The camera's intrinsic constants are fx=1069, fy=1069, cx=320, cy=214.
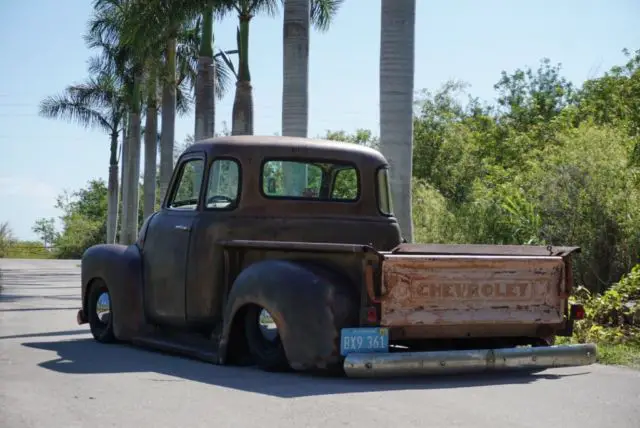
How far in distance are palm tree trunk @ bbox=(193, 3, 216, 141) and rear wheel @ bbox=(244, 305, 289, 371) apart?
1990cm

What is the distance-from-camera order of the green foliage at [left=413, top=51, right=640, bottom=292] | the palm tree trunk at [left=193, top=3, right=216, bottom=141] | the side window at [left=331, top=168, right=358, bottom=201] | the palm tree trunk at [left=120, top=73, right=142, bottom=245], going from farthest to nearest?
1. the palm tree trunk at [left=120, top=73, right=142, bottom=245]
2. the palm tree trunk at [left=193, top=3, right=216, bottom=141]
3. the green foliage at [left=413, top=51, right=640, bottom=292]
4. the side window at [left=331, top=168, right=358, bottom=201]

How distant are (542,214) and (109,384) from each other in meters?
13.9

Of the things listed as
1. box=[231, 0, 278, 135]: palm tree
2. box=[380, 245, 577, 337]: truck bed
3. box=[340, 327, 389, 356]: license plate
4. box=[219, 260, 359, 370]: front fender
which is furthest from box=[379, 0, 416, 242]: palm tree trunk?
box=[231, 0, 278, 135]: palm tree

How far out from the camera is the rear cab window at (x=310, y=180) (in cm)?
979

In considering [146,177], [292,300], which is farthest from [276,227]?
[146,177]

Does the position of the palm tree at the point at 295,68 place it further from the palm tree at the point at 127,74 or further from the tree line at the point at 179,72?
the palm tree at the point at 127,74

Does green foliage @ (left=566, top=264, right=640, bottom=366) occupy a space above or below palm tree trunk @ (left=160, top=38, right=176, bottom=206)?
below

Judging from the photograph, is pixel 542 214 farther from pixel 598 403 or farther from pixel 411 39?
pixel 598 403

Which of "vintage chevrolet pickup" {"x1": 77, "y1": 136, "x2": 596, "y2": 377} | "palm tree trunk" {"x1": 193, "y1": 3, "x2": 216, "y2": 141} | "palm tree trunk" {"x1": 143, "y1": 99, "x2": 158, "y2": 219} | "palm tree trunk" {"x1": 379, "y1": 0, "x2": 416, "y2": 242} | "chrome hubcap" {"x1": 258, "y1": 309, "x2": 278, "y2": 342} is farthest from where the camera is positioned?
"palm tree trunk" {"x1": 143, "y1": 99, "x2": 158, "y2": 219}

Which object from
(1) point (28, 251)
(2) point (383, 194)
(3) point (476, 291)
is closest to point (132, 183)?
(1) point (28, 251)

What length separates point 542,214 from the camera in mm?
20312

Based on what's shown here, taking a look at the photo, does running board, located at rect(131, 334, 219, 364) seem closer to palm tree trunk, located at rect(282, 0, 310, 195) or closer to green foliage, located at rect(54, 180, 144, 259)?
palm tree trunk, located at rect(282, 0, 310, 195)

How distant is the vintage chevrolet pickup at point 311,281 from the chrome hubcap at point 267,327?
1 centimetres

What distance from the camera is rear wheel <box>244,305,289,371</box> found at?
8617mm
